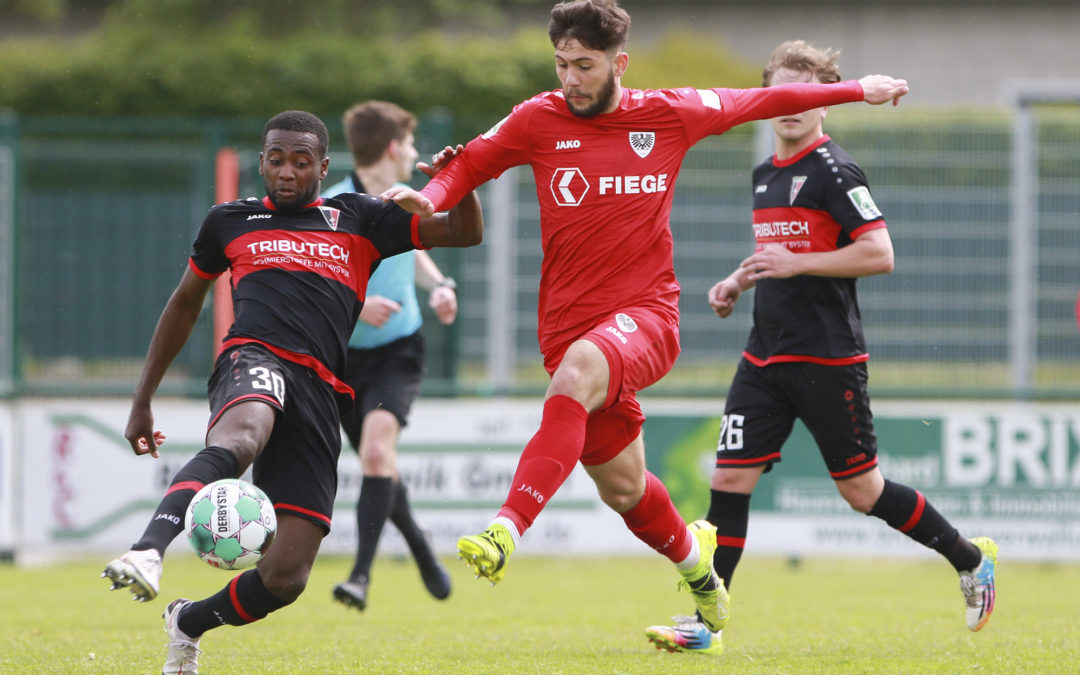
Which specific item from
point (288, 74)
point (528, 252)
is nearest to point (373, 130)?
point (528, 252)

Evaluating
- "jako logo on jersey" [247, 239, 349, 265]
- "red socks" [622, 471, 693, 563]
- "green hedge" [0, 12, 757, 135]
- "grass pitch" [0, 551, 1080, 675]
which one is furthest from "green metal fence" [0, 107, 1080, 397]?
"green hedge" [0, 12, 757, 135]

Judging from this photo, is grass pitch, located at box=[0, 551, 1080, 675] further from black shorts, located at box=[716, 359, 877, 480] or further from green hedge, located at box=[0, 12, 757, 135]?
green hedge, located at box=[0, 12, 757, 135]

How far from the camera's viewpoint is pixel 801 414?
223 inches

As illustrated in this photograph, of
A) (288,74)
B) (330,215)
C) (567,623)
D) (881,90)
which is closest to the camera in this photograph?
(330,215)

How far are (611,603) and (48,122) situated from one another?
20.1ft

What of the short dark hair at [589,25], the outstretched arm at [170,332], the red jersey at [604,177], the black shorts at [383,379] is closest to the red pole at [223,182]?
the black shorts at [383,379]

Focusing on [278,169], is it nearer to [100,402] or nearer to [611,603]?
[611,603]

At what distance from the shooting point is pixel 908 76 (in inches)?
1038

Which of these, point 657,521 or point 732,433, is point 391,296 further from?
point 657,521

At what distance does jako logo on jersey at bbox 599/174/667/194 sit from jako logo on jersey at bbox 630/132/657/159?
3.5 inches

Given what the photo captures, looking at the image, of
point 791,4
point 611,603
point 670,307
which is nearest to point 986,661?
point 670,307

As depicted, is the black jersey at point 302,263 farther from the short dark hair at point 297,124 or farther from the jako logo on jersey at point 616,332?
the jako logo on jersey at point 616,332

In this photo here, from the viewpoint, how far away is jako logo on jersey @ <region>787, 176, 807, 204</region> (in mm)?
5625

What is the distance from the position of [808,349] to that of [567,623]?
2.22m
